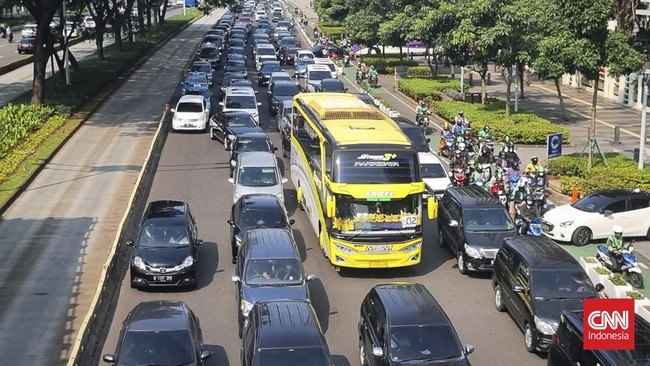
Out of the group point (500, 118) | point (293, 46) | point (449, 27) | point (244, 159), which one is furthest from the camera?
point (293, 46)

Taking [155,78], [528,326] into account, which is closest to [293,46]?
[155,78]

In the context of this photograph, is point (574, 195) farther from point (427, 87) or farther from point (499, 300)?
point (427, 87)

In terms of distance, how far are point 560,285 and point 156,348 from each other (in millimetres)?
8281

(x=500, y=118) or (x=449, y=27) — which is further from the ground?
(x=449, y=27)

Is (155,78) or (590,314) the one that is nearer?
(590,314)

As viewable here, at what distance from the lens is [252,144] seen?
32875mm

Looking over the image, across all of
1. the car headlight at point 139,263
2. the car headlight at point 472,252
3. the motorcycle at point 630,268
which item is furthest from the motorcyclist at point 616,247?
the car headlight at point 139,263

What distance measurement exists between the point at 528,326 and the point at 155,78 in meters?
46.5

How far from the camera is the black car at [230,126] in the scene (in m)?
36.9

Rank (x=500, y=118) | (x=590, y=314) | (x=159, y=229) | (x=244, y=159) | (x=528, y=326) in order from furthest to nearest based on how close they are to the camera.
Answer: (x=500, y=118), (x=244, y=159), (x=159, y=229), (x=528, y=326), (x=590, y=314)

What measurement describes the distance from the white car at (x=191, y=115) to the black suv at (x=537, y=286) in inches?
937

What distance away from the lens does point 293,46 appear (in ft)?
246

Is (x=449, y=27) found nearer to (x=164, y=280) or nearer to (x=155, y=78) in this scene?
(x=155, y=78)

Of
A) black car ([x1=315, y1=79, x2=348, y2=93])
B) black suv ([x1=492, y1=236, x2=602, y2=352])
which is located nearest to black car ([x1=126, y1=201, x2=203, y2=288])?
black suv ([x1=492, y1=236, x2=602, y2=352])
